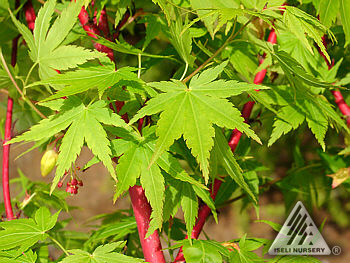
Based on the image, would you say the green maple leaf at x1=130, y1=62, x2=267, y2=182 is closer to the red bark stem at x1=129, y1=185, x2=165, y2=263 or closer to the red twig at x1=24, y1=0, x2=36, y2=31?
the red bark stem at x1=129, y1=185, x2=165, y2=263

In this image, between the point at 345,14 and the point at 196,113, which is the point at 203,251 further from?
the point at 345,14

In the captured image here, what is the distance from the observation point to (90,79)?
0.75 m

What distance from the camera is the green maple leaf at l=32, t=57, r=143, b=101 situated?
0.71 meters

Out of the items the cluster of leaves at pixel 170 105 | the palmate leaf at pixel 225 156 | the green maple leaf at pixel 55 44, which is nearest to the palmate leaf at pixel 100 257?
the cluster of leaves at pixel 170 105

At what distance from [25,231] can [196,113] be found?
1.43 ft

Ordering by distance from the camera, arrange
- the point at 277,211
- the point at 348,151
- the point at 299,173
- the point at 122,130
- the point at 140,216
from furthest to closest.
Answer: the point at 277,211 → the point at 299,173 → the point at 348,151 → the point at 140,216 → the point at 122,130

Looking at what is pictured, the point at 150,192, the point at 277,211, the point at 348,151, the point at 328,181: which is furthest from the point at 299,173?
the point at 277,211

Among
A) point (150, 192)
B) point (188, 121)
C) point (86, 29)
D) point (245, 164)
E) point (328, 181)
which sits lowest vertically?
point (328, 181)

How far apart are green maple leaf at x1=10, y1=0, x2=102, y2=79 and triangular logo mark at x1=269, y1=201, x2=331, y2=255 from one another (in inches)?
22.5

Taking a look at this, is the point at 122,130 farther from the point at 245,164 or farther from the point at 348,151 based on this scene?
the point at 348,151

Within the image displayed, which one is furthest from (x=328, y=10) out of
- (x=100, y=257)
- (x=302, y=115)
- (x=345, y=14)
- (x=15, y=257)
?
(x=15, y=257)

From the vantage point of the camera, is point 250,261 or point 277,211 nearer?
point 250,261

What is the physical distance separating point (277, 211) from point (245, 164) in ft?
7.06

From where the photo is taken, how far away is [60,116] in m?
0.77
